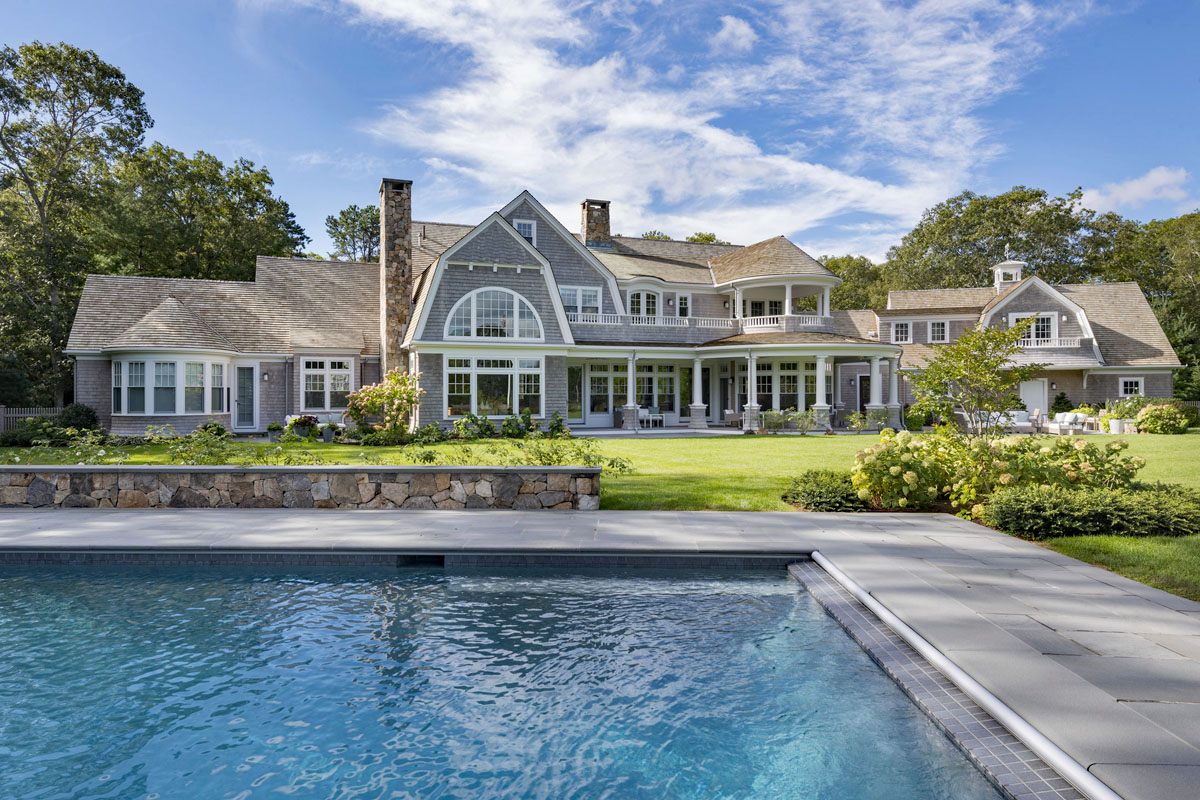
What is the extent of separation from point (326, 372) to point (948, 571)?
21997 millimetres

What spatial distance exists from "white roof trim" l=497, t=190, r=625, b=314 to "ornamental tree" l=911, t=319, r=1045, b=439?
1692 cm

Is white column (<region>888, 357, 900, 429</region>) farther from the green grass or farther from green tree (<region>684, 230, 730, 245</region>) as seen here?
green tree (<region>684, 230, 730, 245</region>)

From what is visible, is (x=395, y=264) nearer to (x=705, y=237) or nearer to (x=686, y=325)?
(x=686, y=325)

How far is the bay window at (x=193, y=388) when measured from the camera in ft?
67.4

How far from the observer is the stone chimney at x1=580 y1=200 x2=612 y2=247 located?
98.1 feet

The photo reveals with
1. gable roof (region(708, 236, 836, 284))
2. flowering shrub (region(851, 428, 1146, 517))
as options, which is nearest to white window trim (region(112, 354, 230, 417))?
flowering shrub (region(851, 428, 1146, 517))

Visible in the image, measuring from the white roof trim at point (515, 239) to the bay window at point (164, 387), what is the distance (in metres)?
7.36

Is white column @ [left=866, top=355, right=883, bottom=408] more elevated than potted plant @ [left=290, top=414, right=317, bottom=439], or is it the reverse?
white column @ [left=866, top=355, right=883, bottom=408]

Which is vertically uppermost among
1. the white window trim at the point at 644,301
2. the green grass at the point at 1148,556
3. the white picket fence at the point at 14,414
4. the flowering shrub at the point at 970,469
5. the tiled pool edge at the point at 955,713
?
the white window trim at the point at 644,301

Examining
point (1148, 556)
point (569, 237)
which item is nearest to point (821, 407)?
point (569, 237)

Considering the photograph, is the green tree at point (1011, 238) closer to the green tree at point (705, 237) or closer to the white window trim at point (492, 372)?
the green tree at point (705, 237)

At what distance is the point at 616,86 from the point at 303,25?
24.9 ft

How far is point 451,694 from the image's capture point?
4.45 metres

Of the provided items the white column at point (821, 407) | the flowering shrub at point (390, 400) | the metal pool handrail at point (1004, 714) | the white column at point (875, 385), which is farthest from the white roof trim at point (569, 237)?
the metal pool handrail at point (1004, 714)
